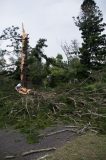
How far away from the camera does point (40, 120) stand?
43.3 ft

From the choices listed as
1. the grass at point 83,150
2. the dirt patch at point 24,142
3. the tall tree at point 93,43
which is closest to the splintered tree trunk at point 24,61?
the dirt patch at point 24,142

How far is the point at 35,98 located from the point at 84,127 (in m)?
3.36

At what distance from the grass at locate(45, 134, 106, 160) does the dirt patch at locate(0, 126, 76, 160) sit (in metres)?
0.44

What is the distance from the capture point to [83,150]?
1015cm

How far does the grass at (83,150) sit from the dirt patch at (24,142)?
0.44m

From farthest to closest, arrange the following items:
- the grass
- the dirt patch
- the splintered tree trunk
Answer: the splintered tree trunk
the dirt patch
the grass

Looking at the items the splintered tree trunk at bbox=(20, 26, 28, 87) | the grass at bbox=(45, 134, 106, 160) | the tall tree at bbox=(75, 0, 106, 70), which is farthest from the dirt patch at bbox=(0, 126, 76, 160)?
the tall tree at bbox=(75, 0, 106, 70)

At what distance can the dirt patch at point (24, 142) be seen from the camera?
34.1 ft

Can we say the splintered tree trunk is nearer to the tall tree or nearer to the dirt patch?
the dirt patch

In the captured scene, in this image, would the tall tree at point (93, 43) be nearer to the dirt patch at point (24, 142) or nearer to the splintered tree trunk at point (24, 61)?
the splintered tree trunk at point (24, 61)

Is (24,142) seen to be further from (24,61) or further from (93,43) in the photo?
(93,43)

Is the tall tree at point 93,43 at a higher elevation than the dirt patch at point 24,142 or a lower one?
higher

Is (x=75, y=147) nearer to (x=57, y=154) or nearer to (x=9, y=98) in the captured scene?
(x=57, y=154)

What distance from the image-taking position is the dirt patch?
10388 millimetres
